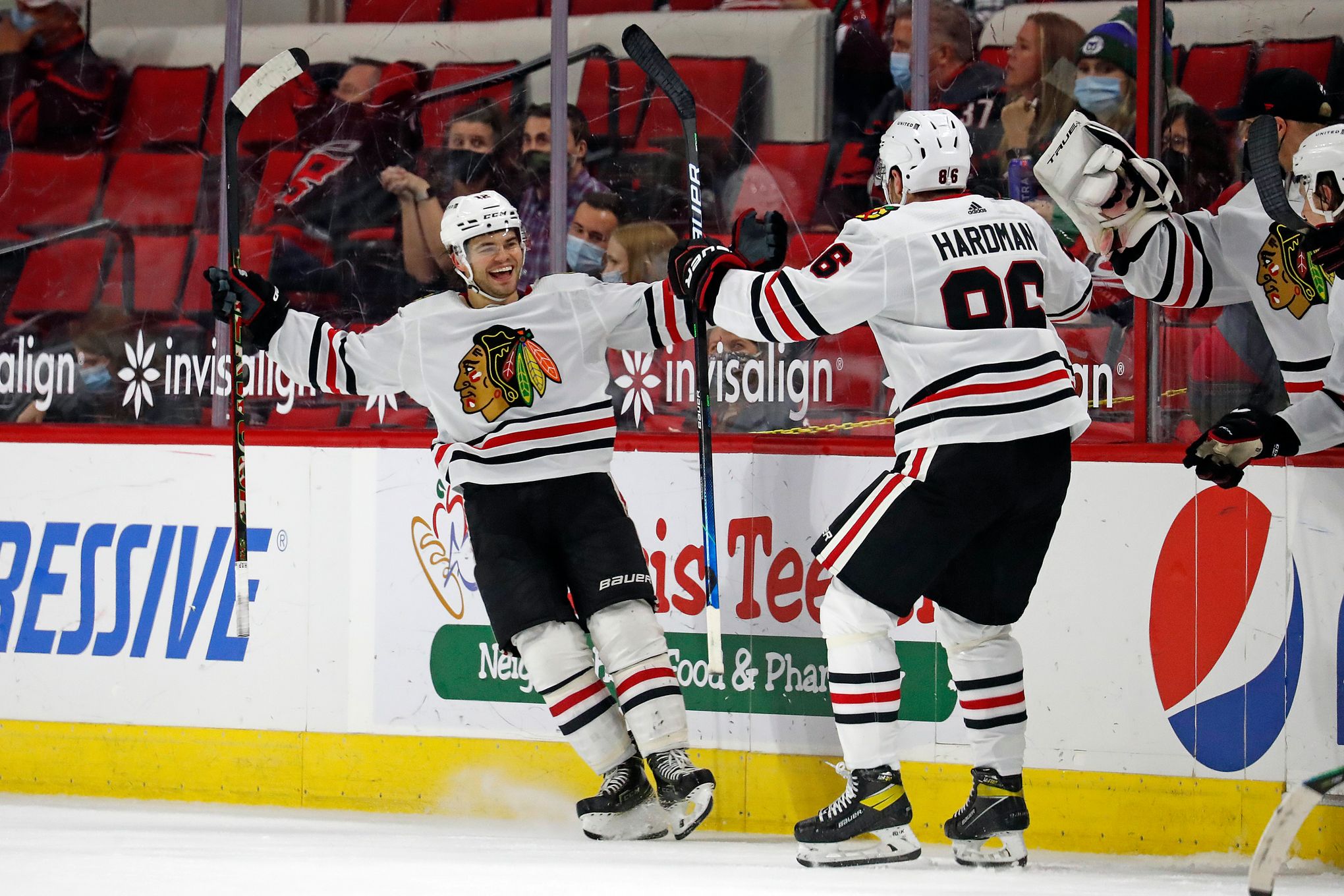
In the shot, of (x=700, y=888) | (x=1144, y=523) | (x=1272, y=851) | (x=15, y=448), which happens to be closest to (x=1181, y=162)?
(x=1144, y=523)

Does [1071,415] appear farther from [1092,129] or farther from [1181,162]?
[1181,162]

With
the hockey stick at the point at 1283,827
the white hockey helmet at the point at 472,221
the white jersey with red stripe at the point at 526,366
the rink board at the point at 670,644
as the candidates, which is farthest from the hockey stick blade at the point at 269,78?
the hockey stick at the point at 1283,827

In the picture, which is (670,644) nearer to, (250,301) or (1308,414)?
(250,301)

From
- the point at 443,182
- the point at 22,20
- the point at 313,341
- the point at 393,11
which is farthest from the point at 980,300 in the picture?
the point at 22,20

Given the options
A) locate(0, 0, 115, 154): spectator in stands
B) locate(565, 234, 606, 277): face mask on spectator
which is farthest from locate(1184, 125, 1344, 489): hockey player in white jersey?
locate(0, 0, 115, 154): spectator in stands

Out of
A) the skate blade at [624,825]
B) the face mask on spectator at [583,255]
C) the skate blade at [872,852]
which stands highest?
the face mask on spectator at [583,255]

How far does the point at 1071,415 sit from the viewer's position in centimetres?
277

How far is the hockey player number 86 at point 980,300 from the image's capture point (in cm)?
273

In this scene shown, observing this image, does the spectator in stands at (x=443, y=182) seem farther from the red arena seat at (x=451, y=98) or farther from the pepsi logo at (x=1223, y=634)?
the pepsi logo at (x=1223, y=634)

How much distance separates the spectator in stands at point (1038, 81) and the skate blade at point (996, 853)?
4.90ft

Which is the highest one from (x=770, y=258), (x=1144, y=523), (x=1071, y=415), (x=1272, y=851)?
(x=770, y=258)

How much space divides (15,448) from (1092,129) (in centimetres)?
274

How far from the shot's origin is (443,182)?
387cm

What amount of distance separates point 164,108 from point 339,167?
0.52m
